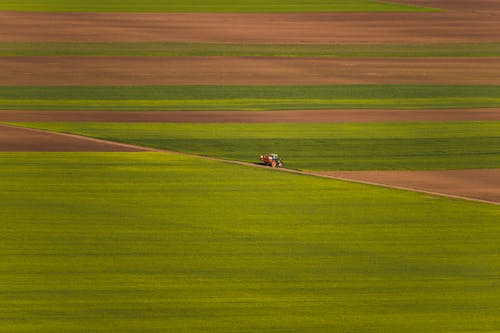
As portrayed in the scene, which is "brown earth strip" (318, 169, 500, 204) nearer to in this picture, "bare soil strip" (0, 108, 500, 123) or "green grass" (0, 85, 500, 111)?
"bare soil strip" (0, 108, 500, 123)

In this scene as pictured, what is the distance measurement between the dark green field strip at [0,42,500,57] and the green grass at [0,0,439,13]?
898 cm

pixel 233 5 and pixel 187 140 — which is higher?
pixel 233 5

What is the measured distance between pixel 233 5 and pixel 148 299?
42107 mm

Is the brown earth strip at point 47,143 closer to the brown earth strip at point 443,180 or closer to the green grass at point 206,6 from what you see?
the brown earth strip at point 443,180

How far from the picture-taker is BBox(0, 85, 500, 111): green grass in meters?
42.2

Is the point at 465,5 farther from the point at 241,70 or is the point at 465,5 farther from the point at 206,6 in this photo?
the point at 241,70

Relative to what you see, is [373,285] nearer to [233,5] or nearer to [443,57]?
[443,57]

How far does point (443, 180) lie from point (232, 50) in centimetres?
2042

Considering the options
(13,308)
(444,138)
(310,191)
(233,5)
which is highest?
(233,5)

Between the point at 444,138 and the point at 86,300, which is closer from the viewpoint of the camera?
the point at 86,300

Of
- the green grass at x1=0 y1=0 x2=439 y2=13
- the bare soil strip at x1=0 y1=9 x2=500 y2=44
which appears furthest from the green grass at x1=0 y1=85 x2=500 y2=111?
the green grass at x1=0 y1=0 x2=439 y2=13

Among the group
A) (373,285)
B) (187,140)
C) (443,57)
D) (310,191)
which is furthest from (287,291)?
(443,57)

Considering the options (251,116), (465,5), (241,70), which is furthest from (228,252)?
(465,5)

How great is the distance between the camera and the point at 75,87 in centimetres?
4525
